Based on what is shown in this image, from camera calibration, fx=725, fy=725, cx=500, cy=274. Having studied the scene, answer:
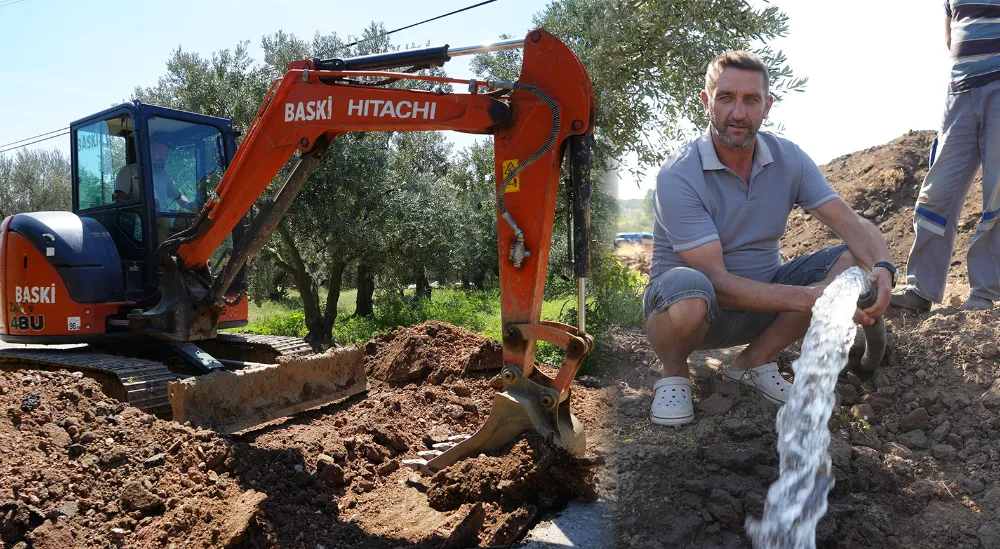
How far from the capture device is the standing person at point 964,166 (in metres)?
4.86

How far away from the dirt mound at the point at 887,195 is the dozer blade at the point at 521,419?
6.37m

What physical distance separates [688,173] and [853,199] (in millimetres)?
7443

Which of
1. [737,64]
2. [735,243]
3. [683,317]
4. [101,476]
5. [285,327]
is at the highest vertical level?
[737,64]

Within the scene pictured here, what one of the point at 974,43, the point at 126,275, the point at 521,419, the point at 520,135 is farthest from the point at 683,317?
the point at 126,275

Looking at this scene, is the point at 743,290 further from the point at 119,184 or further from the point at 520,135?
the point at 119,184

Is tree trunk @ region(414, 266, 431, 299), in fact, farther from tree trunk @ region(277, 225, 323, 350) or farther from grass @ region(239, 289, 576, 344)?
tree trunk @ region(277, 225, 323, 350)

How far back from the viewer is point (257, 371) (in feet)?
17.1

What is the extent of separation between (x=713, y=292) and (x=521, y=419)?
3.98 feet

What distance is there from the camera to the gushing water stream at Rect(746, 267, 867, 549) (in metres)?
2.82

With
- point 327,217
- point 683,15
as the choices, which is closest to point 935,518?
point 683,15

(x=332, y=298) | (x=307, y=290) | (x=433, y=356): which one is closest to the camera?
(x=433, y=356)

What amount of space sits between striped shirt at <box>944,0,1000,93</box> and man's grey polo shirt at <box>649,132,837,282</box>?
1665 millimetres

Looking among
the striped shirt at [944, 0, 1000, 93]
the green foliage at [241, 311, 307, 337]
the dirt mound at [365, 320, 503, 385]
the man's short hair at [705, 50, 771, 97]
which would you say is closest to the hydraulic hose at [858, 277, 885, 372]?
the man's short hair at [705, 50, 771, 97]

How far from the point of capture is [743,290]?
3.74m
